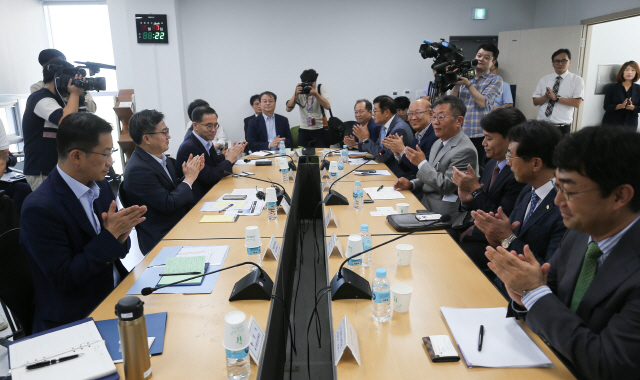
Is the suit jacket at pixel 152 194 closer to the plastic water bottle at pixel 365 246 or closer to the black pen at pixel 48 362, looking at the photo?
the plastic water bottle at pixel 365 246

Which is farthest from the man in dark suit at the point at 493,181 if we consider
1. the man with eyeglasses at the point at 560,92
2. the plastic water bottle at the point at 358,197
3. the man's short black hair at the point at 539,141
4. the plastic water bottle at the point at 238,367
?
the man with eyeglasses at the point at 560,92

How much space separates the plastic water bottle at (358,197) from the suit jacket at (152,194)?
1.02 m

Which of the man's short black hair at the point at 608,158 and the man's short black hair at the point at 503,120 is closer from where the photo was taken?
the man's short black hair at the point at 608,158

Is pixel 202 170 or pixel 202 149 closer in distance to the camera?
pixel 202 170

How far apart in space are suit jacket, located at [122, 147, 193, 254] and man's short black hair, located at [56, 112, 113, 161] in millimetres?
771

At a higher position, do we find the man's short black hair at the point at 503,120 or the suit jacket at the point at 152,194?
the man's short black hair at the point at 503,120

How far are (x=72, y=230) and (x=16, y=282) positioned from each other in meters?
0.27

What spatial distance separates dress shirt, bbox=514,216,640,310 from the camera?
41.1 inches

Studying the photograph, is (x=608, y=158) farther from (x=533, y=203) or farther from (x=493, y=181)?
(x=493, y=181)

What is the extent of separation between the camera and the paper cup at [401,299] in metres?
1.29

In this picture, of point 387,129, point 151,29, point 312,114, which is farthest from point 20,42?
point 387,129

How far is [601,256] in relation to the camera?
1078 millimetres

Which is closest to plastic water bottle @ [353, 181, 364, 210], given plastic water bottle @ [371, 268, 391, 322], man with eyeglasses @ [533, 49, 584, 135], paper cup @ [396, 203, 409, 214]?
paper cup @ [396, 203, 409, 214]

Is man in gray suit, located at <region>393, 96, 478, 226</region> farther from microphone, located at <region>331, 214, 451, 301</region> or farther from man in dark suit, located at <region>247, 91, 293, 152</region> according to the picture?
man in dark suit, located at <region>247, 91, 293, 152</region>
